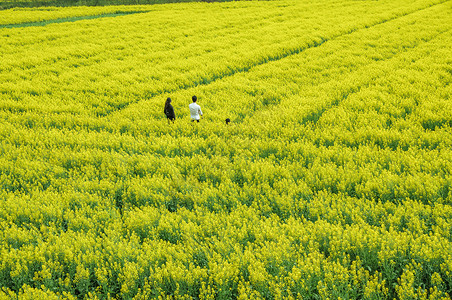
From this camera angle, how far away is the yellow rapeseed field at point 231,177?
371 centimetres

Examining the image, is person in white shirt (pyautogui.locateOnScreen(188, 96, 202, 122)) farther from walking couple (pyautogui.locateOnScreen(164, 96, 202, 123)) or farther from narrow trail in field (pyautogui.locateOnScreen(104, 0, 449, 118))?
narrow trail in field (pyautogui.locateOnScreen(104, 0, 449, 118))

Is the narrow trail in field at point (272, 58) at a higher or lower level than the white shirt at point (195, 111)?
higher

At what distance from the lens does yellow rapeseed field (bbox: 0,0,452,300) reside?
12.2ft

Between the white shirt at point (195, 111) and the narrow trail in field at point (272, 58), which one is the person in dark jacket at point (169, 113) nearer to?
the white shirt at point (195, 111)

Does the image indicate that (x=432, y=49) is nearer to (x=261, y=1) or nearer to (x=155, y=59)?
(x=155, y=59)

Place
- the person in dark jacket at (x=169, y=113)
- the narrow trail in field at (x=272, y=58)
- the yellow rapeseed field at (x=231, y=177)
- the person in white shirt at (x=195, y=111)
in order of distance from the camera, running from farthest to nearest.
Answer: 1. the narrow trail in field at (x=272, y=58)
2. the person in dark jacket at (x=169, y=113)
3. the person in white shirt at (x=195, y=111)
4. the yellow rapeseed field at (x=231, y=177)

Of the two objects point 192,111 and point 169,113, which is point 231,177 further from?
point 169,113

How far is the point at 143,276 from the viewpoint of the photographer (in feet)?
12.6

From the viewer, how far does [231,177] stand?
621 cm

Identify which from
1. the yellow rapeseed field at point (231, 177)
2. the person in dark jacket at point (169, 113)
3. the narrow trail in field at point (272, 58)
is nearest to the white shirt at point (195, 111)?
the yellow rapeseed field at point (231, 177)

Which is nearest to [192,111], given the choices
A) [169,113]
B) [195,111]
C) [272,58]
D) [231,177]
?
[195,111]

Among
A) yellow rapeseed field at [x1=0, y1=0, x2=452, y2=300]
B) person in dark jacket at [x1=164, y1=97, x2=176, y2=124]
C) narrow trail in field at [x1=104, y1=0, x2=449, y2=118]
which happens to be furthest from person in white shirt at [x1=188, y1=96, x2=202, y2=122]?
narrow trail in field at [x1=104, y1=0, x2=449, y2=118]

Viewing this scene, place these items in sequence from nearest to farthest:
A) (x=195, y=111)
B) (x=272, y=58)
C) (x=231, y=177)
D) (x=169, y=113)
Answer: (x=231, y=177)
(x=195, y=111)
(x=169, y=113)
(x=272, y=58)

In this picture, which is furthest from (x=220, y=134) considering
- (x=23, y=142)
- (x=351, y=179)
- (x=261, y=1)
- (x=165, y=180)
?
(x=261, y=1)
